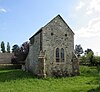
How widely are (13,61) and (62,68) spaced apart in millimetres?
42797

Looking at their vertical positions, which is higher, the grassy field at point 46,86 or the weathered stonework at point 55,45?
the weathered stonework at point 55,45

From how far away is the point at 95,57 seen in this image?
60.5 m

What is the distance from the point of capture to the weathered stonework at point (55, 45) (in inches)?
1453

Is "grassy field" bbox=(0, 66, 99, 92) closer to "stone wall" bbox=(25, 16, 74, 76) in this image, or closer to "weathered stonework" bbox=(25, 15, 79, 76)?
"weathered stonework" bbox=(25, 15, 79, 76)

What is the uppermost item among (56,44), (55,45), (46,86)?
(56,44)

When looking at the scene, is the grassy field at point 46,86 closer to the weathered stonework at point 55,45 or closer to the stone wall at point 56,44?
the weathered stonework at point 55,45

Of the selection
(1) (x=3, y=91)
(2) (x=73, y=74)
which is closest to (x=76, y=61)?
(2) (x=73, y=74)

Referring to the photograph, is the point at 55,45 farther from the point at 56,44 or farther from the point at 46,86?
the point at 46,86

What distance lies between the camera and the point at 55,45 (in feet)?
124

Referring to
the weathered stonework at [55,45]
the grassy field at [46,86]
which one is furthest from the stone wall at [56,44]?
the grassy field at [46,86]

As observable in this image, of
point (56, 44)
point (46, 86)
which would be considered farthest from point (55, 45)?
point (46, 86)

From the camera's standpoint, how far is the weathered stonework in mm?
36906

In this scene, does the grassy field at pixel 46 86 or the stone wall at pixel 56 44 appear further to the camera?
the stone wall at pixel 56 44

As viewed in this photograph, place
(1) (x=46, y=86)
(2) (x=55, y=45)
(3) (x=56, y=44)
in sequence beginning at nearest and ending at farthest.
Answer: (1) (x=46, y=86), (2) (x=55, y=45), (3) (x=56, y=44)
